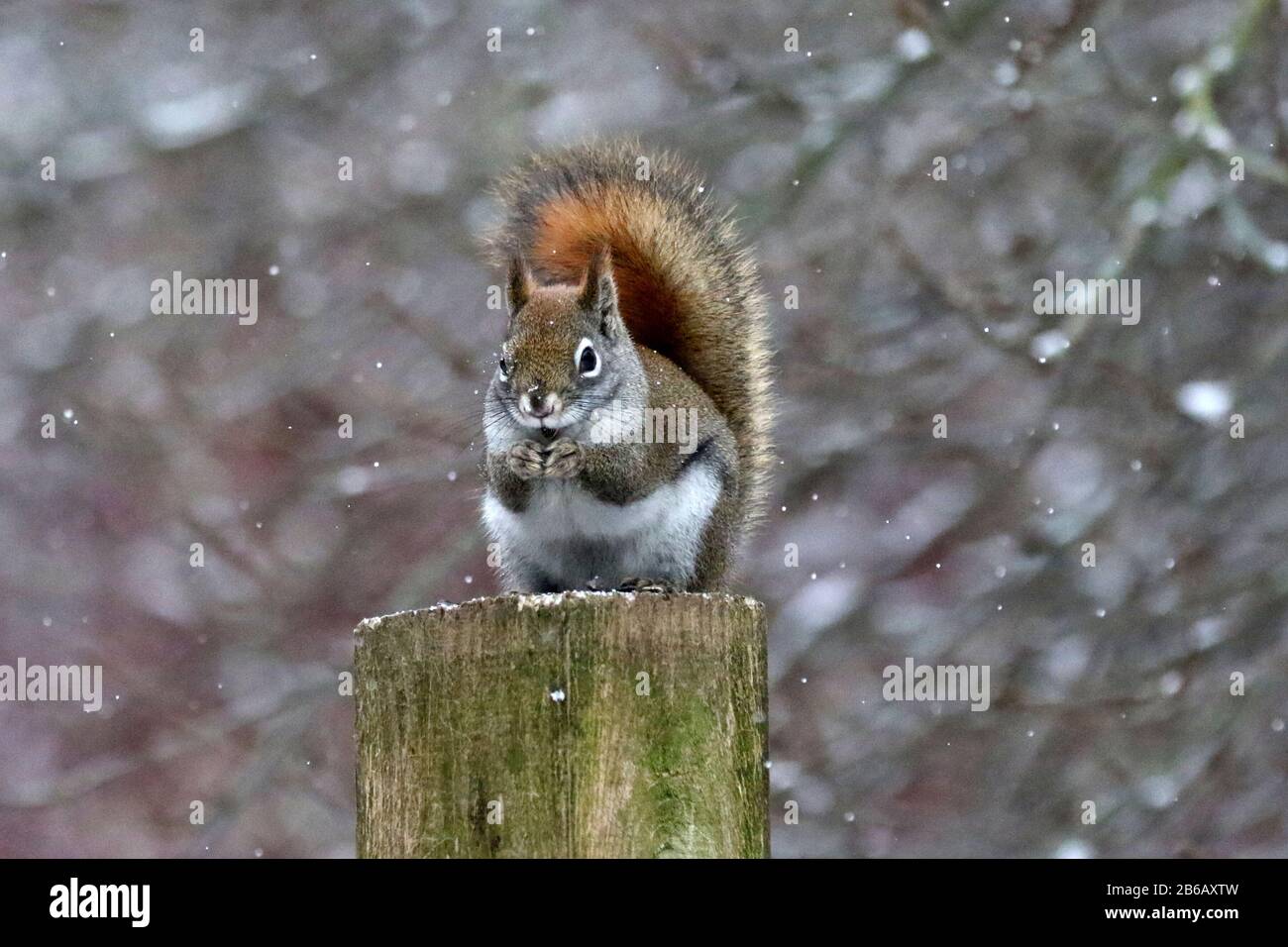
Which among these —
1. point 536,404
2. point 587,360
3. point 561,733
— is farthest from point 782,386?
point 561,733

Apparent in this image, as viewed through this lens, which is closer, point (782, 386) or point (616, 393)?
point (616, 393)

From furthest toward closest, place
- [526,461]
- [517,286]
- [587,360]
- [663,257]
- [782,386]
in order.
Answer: [782,386], [663,257], [517,286], [587,360], [526,461]

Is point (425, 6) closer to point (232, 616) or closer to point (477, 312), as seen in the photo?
point (477, 312)

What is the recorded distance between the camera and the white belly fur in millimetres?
3037

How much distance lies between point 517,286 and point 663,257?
0.39m

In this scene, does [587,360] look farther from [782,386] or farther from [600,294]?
[782,386]

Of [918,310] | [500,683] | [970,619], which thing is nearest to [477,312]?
[918,310]

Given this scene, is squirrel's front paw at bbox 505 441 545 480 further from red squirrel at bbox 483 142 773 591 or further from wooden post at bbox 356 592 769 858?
wooden post at bbox 356 592 769 858

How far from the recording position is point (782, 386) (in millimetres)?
4934

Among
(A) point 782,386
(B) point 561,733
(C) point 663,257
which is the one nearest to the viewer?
(B) point 561,733

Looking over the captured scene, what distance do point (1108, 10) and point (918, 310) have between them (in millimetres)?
914

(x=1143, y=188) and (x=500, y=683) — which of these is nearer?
(x=500, y=683)

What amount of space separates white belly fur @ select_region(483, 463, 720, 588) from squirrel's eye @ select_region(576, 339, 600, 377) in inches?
7.1

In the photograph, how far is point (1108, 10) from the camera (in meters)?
4.97
